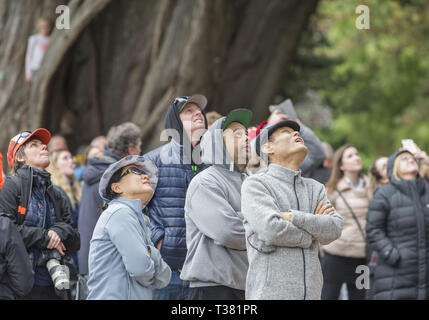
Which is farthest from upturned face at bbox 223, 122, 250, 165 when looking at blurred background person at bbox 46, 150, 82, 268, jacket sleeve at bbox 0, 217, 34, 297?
blurred background person at bbox 46, 150, 82, 268

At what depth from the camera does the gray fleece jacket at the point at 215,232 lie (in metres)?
5.16

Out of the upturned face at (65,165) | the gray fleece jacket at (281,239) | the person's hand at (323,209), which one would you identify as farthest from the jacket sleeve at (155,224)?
the upturned face at (65,165)

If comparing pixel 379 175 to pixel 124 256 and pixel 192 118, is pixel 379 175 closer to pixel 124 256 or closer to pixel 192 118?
pixel 192 118

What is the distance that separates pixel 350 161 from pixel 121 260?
466cm

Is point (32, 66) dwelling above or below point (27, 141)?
above

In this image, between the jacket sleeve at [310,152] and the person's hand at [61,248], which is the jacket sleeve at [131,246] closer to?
the person's hand at [61,248]

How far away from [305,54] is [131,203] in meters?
10.9

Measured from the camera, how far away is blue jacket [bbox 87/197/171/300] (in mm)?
4691

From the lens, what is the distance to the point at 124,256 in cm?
469

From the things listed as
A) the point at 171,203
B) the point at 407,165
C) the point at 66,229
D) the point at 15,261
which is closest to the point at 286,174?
the point at 171,203

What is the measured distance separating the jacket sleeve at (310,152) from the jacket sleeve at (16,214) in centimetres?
292
